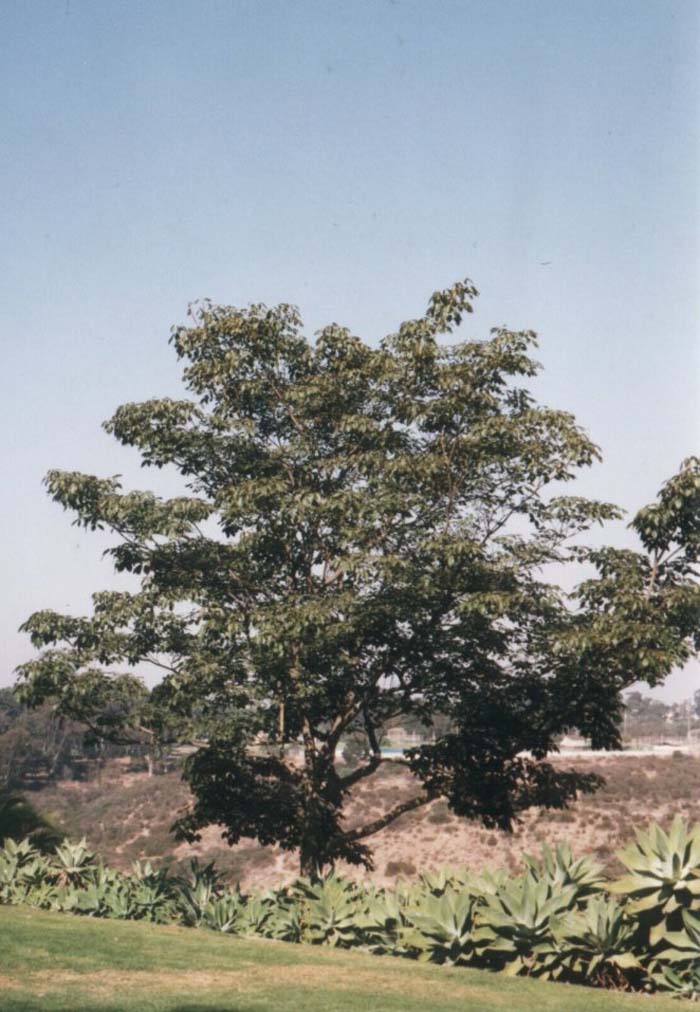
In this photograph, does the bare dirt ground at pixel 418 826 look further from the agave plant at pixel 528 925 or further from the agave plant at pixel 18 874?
the agave plant at pixel 528 925

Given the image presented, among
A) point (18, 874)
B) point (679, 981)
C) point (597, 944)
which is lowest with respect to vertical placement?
point (18, 874)

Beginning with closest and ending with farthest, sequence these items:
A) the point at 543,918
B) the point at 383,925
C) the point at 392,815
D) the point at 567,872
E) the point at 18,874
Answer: the point at 543,918, the point at 567,872, the point at 383,925, the point at 392,815, the point at 18,874

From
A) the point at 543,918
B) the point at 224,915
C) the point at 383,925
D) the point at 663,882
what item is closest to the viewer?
the point at 663,882

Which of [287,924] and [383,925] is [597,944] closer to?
[383,925]

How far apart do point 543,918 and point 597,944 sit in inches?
23.0

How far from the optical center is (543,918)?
30.1 feet

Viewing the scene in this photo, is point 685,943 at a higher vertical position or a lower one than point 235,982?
higher

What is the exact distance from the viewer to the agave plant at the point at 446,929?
9805mm

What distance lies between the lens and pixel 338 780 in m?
16.7

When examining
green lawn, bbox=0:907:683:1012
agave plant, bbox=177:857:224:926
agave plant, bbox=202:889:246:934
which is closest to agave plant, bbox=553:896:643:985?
green lawn, bbox=0:907:683:1012

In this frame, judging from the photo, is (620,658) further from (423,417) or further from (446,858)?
(446,858)

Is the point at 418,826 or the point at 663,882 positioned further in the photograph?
the point at 418,826

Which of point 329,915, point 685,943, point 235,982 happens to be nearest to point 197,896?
point 329,915

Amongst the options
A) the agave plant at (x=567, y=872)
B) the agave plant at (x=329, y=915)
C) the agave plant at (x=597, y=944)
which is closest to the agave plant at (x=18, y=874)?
the agave plant at (x=329, y=915)
